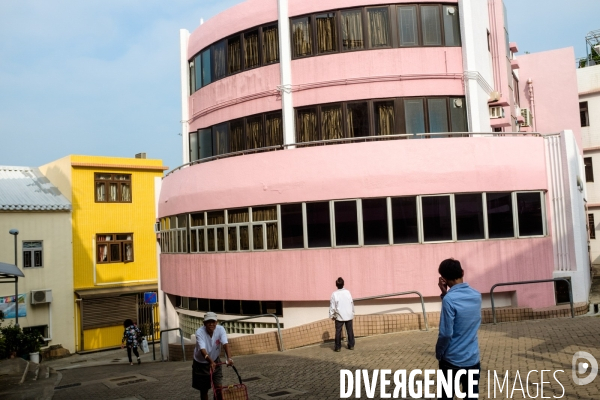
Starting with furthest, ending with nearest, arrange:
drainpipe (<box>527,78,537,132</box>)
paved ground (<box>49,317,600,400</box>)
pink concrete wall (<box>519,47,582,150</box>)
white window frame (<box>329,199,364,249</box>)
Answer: drainpipe (<box>527,78,537,132</box>)
pink concrete wall (<box>519,47,582,150</box>)
white window frame (<box>329,199,364,249</box>)
paved ground (<box>49,317,600,400</box>)

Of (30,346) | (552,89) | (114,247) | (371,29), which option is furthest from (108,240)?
(552,89)

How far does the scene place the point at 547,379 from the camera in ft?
30.5

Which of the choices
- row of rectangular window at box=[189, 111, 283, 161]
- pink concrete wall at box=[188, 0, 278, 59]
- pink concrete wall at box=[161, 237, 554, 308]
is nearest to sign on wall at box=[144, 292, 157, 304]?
row of rectangular window at box=[189, 111, 283, 161]

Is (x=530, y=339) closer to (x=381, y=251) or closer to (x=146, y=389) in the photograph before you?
Answer: (x=381, y=251)

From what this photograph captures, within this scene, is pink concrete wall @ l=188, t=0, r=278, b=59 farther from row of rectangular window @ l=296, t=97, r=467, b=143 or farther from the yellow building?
the yellow building

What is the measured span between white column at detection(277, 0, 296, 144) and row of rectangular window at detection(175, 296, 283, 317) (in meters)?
4.91

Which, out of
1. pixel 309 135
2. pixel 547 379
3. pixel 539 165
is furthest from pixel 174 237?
pixel 547 379

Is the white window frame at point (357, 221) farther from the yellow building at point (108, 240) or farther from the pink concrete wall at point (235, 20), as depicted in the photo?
the yellow building at point (108, 240)

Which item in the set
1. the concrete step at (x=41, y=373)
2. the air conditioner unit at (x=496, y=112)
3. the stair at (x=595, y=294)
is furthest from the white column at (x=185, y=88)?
the stair at (x=595, y=294)

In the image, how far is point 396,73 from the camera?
726 inches

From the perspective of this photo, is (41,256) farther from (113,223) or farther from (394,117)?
(394,117)

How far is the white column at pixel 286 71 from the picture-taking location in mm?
19344

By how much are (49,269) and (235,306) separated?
57.7ft

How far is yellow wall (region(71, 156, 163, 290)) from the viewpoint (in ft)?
113
